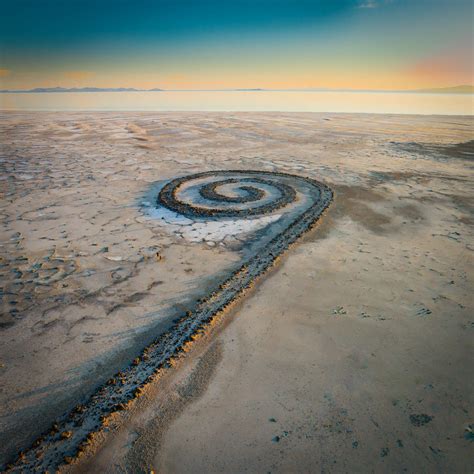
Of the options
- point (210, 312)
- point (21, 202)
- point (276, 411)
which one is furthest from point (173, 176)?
point (276, 411)

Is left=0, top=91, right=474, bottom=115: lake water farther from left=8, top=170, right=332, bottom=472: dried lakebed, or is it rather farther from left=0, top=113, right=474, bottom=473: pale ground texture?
left=0, top=113, right=474, bottom=473: pale ground texture

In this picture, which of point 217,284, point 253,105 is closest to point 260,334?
point 217,284

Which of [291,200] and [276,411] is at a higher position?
[291,200]

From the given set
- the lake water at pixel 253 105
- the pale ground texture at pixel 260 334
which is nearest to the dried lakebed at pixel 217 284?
the pale ground texture at pixel 260 334

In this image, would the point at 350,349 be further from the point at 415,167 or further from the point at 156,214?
the point at 415,167

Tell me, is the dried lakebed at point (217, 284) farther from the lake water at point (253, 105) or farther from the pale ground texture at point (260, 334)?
the lake water at point (253, 105)
